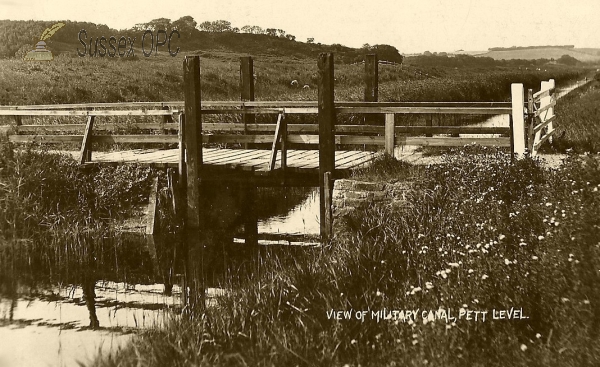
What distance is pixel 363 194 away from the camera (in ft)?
35.6

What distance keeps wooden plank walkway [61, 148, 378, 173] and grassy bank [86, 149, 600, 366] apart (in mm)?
3758

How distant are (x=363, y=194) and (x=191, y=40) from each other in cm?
5880

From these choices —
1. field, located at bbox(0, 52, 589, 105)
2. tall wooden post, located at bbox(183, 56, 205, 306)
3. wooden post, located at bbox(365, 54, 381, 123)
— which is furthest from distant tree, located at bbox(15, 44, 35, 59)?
tall wooden post, located at bbox(183, 56, 205, 306)

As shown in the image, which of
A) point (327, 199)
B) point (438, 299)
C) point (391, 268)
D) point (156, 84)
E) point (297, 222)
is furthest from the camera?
point (156, 84)

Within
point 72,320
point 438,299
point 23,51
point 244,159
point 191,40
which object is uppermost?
point 191,40

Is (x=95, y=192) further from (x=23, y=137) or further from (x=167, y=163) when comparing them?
(x=23, y=137)

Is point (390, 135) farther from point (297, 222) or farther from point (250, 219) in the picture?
point (250, 219)

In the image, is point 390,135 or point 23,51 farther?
point 23,51

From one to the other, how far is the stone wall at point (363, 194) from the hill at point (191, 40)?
3383 cm

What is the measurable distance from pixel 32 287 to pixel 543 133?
10.8m

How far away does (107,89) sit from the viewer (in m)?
29.1

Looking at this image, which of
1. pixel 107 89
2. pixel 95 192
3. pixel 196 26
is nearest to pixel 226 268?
pixel 95 192

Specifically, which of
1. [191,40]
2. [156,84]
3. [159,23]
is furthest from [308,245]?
[159,23]

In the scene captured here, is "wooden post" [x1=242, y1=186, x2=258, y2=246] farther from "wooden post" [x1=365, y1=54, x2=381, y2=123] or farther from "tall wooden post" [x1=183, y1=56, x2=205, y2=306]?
"wooden post" [x1=365, y1=54, x2=381, y2=123]
